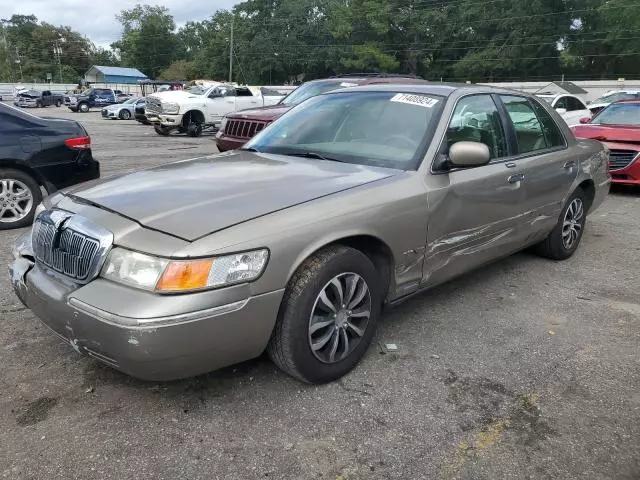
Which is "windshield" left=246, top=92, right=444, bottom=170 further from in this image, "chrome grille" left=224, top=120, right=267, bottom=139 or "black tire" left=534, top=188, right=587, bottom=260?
"chrome grille" left=224, top=120, right=267, bottom=139

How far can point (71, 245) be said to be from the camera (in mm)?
2682

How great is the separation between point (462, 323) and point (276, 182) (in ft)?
5.53

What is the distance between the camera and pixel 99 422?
103 inches

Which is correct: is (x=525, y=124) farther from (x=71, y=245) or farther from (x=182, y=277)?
(x=71, y=245)

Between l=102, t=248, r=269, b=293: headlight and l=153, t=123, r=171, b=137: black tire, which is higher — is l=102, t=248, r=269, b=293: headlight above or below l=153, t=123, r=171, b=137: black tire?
above

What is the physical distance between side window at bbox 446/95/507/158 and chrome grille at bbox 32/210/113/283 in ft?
7.10

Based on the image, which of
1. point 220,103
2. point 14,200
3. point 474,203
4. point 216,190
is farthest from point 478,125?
point 220,103

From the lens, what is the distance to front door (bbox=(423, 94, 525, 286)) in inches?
137

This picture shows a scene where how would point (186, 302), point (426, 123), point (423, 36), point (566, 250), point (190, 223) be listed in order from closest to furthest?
1. point (186, 302)
2. point (190, 223)
3. point (426, 123)
4. point (566, 250)
5. point (423, 36)

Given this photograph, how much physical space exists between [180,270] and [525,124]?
325 centimetres

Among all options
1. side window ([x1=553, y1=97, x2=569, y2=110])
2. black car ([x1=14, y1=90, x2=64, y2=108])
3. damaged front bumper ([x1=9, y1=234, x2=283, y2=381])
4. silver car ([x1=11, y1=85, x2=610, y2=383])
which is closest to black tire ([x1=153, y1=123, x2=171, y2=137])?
side window ([x1=553, y1=97, x2=569, y2=110])

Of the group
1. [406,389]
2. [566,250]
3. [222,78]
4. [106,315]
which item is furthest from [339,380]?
[222,78]

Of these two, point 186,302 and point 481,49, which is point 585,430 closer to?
point 186,302

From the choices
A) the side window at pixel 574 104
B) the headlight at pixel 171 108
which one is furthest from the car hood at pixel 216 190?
the headlight at pixel 171 108
